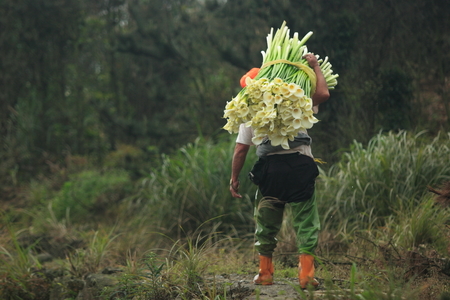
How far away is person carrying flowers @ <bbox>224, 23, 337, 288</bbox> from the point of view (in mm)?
3307

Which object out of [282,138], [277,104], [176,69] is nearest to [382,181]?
[282,138]

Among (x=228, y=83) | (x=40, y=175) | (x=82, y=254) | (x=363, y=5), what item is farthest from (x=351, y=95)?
(x=40, y=175)

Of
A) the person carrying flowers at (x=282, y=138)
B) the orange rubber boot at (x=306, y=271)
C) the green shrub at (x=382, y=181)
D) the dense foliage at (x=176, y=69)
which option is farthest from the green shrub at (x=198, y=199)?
the orange rubber boot at (x=306, y=271)

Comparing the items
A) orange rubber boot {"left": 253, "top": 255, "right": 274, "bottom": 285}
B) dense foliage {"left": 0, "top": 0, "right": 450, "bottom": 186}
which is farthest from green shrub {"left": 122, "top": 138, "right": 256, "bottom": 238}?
orange rubber boot {"left": 253, "top": 255, "right": 274, "bottom": 285}

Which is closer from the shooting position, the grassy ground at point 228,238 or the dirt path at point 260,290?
the dirt path at point 260,290

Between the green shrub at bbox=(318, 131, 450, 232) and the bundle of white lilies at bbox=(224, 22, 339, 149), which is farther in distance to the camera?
the green shrub at bbox=(318, 131, 450, 232)

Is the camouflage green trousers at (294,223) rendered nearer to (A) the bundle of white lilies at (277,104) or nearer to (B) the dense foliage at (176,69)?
(A) the bundle of white lilies at (277,104)

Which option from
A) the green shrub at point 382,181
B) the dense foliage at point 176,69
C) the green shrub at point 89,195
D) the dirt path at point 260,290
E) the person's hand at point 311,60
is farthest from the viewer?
the green shrub at point 89,195

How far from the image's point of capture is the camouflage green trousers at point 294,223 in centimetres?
355

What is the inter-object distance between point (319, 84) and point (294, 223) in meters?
1.00

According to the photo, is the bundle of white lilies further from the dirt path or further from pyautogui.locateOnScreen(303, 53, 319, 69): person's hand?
the dirt path

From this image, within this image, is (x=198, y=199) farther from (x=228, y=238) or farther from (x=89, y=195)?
(x=89, y=195)

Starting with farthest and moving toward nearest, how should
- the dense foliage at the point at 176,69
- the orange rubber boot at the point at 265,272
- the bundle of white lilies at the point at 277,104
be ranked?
the dense foliage at the point at 176,69, the orange rubber boot at the point at 265,272, the bundle of white lilies at the point at 277,104

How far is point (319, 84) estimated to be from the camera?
365 cm
